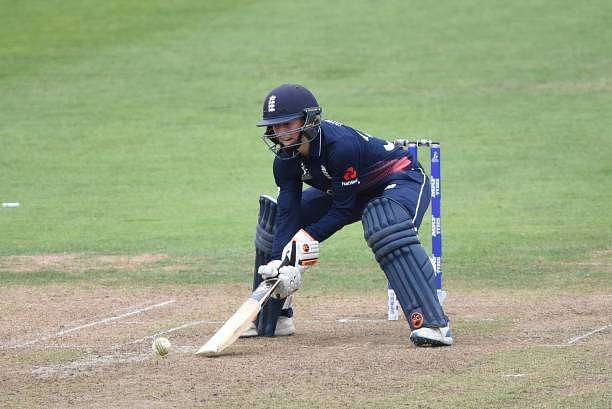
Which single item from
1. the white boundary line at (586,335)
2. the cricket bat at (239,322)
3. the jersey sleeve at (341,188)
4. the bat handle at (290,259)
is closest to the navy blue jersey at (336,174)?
the jersey sleeve at (341,188)

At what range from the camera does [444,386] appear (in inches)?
251

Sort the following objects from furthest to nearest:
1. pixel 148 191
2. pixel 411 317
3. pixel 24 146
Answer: pixel 24 146 < pixel 148 191 < pixel 411 317

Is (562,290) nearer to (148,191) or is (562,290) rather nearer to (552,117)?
(148,191)

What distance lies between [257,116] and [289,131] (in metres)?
13.8

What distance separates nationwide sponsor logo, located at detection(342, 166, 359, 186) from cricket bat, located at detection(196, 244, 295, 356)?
1.89 ft

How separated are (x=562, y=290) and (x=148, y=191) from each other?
8.23m

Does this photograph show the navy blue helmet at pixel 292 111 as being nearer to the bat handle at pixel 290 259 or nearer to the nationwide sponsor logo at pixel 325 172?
the nationwide sponsor logo at pixel 325 172

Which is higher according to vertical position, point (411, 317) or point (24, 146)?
point (24, 146)

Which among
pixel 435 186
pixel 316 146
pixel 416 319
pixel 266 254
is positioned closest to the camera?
pixel 416 319

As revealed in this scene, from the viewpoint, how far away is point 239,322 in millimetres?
7629

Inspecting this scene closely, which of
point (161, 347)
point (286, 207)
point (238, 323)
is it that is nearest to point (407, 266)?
point (286, 207)

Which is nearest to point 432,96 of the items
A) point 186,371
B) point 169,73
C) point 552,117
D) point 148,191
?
point 552,117

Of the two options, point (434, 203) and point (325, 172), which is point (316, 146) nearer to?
point (325, 172)

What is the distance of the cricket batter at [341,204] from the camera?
298 inches
